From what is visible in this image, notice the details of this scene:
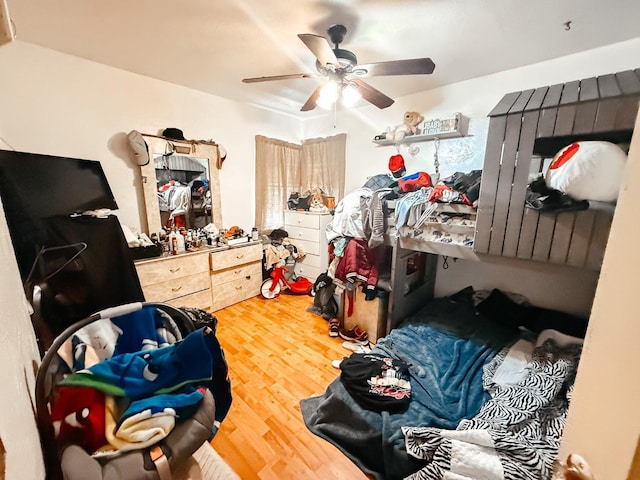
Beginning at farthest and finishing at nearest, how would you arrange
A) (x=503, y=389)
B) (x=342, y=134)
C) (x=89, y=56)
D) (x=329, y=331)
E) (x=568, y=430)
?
(x=342, y=134) → (x=329, y=331) → (x=89, y=56) → (x=503, y=389) → (x=568, y=430)

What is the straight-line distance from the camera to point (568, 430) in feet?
1.30

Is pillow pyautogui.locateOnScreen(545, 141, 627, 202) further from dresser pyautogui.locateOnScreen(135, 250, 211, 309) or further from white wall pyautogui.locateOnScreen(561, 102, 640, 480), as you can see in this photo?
dresser pyautogui.locateOnScreen(135, 250, 211, 309)

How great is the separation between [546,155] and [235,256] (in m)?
2.94

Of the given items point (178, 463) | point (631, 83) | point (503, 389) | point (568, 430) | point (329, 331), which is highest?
point (631, 83)

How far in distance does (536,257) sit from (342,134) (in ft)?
8.45

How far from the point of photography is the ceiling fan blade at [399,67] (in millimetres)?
1502


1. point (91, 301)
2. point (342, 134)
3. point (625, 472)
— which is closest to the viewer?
point (625, 472)

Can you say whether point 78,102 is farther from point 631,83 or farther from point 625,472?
point 631,83

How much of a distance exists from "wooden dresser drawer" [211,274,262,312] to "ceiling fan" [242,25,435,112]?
7.12 feet

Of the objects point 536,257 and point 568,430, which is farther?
point 536,257

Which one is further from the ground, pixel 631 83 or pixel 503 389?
pixel 631 83

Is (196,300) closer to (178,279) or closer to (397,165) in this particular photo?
(178,279)

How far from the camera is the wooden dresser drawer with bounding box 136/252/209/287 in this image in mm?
2275

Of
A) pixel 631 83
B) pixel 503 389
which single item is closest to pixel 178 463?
pixel 503 389
